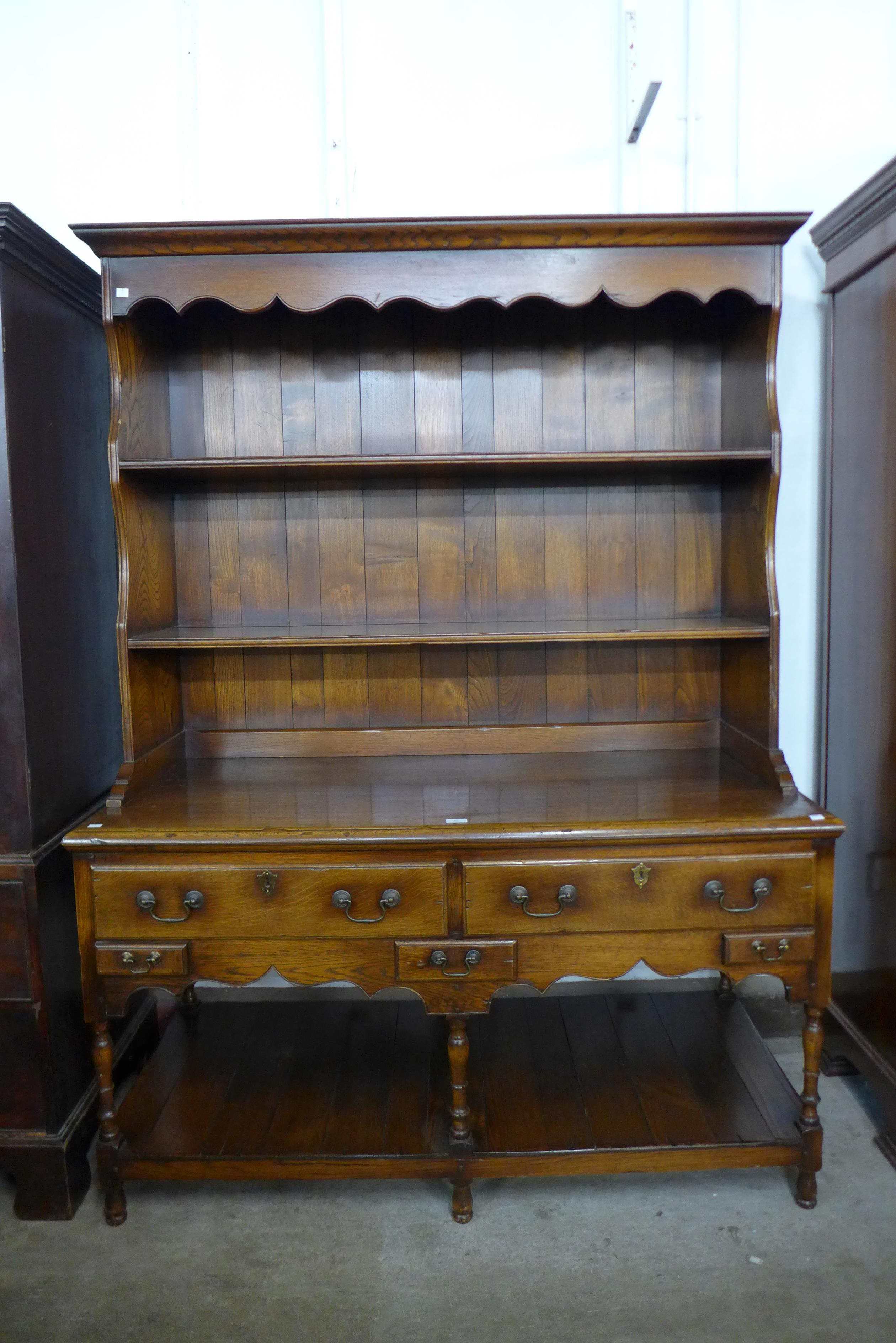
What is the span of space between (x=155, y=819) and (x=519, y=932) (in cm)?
83

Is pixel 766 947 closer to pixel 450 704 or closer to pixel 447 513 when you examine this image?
pixel 450 704

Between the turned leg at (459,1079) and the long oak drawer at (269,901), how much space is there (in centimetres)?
22

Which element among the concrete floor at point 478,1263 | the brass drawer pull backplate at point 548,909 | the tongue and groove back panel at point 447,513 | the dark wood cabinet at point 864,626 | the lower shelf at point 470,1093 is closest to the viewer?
the concrete floor at point 478,1263

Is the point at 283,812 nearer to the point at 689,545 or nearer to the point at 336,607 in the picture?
the point at 336,607

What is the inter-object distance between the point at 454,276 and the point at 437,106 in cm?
77

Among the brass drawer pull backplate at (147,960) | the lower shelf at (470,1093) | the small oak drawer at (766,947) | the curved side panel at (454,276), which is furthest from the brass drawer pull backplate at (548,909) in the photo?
the curved side panel at (454,276)

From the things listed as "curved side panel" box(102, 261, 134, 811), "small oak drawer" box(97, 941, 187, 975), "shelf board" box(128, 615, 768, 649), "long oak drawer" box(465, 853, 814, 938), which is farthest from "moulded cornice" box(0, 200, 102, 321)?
"long oak drawer" box(465, 853, 814, 938)

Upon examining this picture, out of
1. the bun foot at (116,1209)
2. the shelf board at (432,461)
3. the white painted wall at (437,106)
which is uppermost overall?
the white painted wall at (437,106)

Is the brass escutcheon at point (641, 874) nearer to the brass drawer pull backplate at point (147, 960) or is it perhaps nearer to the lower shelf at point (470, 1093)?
the lower shelf at point (470, 1093)

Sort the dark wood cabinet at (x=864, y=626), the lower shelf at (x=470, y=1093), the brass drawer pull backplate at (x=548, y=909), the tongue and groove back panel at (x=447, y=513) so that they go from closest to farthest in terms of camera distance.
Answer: the brass drawer pull backplate at (x=548, y=909) → the lower shelf at (x=470, y=1093) → the dark wood cabinet at (x=864, y=626) → the tongue and groove back panel at (x=447, y=513)

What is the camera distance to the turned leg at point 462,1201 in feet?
6.63

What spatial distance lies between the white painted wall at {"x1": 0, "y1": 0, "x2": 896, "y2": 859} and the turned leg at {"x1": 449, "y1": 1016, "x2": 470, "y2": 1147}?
2106 millimetres

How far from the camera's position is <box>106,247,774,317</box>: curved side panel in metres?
2.01

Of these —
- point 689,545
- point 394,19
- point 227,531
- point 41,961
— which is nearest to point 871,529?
point 689,545
